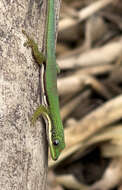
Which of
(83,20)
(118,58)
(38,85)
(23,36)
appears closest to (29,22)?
(23,36)

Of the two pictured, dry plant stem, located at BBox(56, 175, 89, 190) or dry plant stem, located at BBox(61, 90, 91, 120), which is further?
dry plant stem, located at BBox(61, 90, 91, 120)

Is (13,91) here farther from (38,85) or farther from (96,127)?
(96,127)

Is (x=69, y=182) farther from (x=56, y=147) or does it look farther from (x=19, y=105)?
(x=19, y=105)

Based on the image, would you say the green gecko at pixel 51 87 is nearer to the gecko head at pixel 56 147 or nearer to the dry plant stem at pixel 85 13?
the gecko head at pixel 56 147

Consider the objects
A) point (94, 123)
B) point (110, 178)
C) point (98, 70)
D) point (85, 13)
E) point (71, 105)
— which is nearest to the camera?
point (94, 123)

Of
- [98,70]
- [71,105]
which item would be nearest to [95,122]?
[71,105]

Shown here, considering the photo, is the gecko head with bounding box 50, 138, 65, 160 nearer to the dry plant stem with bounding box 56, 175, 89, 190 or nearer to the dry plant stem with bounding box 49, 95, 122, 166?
the dry plant stem with bounding box 49, 95, 122, 166

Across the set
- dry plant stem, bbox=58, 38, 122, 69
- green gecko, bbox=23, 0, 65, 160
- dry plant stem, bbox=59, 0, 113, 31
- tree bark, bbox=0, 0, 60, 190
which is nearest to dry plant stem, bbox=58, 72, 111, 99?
dry plant stem, bbox=58, 38, 122, 69
